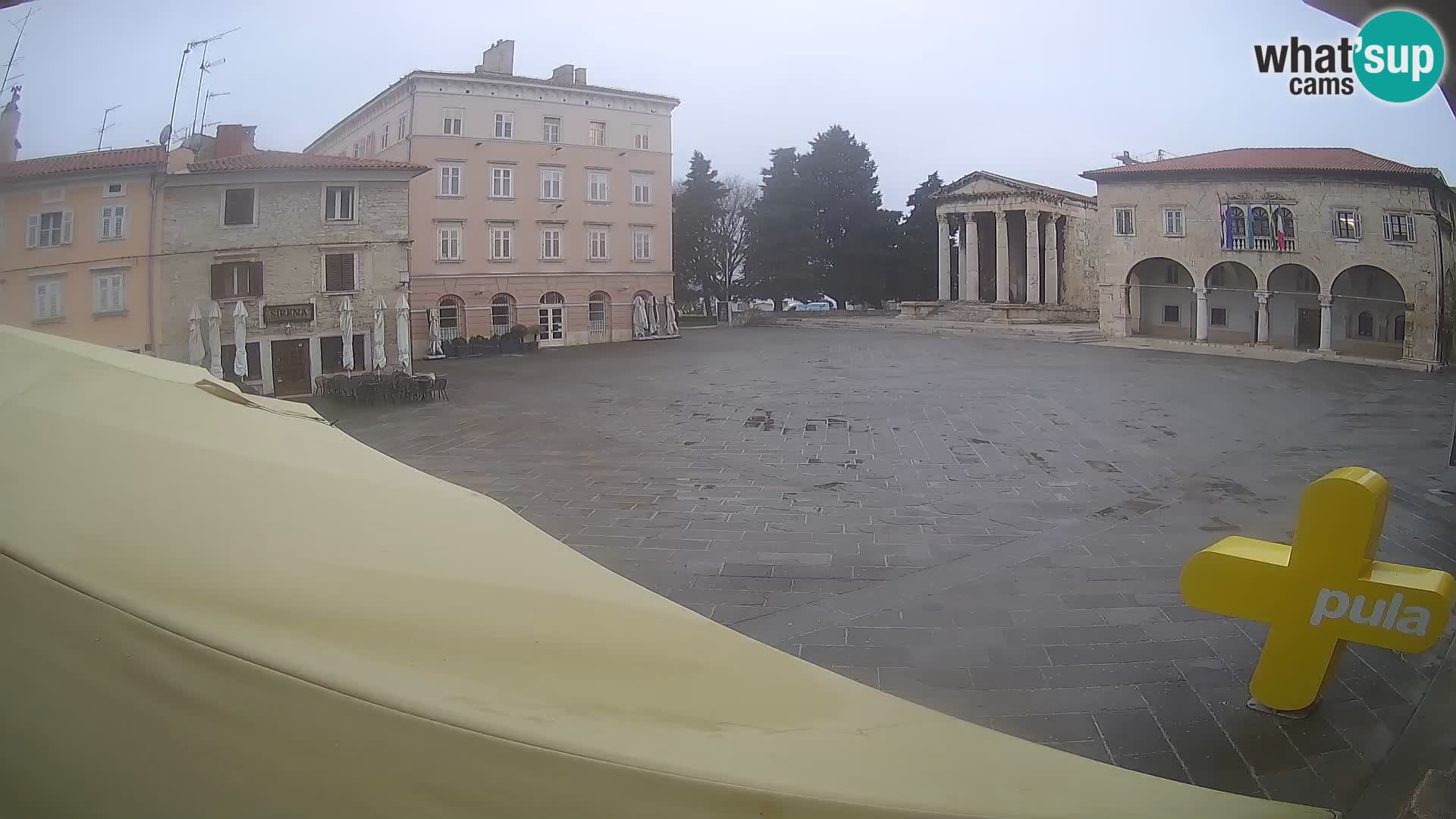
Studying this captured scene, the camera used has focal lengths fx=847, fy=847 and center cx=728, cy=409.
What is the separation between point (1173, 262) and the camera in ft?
12.4

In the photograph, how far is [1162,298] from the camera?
4.04 metres

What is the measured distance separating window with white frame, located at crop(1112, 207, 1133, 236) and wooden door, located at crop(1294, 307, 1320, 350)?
36.7 inches

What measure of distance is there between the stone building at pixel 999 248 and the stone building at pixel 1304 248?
21.4 metres

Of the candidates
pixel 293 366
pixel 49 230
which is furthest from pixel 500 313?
pixel 49 230

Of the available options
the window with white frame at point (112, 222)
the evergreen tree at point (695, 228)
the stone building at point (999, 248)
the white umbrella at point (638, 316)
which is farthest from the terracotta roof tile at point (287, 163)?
the stone building at point (999, 248)

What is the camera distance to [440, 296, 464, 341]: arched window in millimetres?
3330

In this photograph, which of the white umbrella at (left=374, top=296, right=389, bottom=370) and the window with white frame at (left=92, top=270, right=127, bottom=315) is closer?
the window with white frame at (left=92, top=270, right=127, bottom=315)

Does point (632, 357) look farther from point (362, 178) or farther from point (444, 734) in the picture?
point (444, 734)

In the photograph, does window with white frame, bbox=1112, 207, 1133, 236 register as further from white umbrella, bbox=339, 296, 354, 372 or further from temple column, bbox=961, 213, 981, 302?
temple column, bbox=961, 213, 981, 302

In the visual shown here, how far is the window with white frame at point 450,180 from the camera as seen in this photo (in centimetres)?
322

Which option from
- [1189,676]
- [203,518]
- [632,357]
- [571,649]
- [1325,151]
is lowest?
[1189,676]

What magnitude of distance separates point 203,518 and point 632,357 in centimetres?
327

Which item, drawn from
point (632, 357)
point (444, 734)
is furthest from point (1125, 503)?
point (444, 734)

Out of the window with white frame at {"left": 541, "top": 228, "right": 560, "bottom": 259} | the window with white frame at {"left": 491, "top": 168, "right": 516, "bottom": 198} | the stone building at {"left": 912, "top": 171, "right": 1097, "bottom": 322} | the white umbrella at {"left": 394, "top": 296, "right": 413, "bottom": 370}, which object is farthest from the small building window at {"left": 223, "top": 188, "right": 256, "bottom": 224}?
the stone building at {"left": 912, "top": 171, "right": 1097, "bottom": 322}
